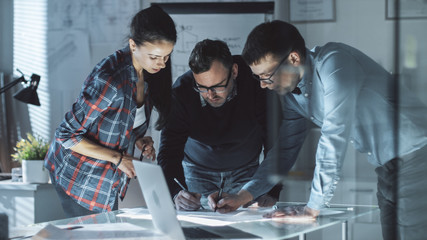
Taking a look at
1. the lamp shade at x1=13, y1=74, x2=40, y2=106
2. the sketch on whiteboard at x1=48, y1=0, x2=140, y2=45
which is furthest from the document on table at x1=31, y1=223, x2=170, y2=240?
the sketch on whiteboard at x1=48, y1=0, x2=140, y2=45

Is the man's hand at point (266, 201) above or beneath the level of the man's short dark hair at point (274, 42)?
beneath

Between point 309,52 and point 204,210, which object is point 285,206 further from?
point 309,52

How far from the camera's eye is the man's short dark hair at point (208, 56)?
184 cm

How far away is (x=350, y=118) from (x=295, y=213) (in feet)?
1.02

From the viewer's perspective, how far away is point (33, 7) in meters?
3.19

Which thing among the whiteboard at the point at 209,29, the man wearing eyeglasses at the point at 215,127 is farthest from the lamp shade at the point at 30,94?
the man wearing eyeglasses at the point at 215,127

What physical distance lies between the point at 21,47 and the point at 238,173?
1902 mm

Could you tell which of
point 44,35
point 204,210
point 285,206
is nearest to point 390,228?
point 285,206

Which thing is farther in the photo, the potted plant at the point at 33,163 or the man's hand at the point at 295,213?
the potted plant at the point at 33,163

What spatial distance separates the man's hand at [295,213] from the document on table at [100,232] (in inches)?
14.3

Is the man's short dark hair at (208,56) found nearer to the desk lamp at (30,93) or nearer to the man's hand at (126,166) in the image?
the man's hand at (126,166)

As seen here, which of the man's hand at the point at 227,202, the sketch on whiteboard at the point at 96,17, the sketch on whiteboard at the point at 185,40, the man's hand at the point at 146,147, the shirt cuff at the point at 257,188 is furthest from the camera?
the sketch on whiteboard at the point at 96,17

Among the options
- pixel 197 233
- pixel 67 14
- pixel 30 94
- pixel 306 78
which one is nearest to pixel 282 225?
pixel 197 233

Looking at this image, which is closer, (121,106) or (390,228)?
(390,228)
